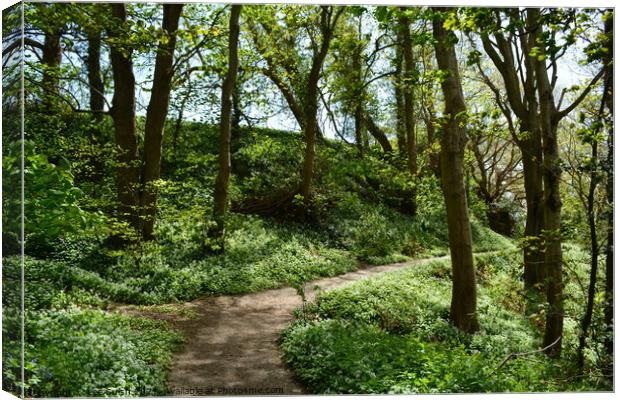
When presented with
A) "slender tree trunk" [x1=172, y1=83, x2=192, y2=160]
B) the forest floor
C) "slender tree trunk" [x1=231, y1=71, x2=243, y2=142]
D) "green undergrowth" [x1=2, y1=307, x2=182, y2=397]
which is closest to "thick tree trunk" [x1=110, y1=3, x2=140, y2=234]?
"slender tree trunk" [x1=172, y1=83, x2=192, y2=160]

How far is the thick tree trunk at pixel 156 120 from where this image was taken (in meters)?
7.62

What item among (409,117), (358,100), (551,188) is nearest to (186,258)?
(358,100)

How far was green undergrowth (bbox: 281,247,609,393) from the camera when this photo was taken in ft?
16.1

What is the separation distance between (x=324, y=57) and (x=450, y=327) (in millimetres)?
5113

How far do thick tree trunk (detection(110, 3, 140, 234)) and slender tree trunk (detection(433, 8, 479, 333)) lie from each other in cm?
452

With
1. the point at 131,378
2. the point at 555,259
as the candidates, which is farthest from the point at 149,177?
the point at 555,259

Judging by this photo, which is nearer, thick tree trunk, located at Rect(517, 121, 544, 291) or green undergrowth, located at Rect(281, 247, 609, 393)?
green undergrowth, located at Rect(281, 247, 609, 393)

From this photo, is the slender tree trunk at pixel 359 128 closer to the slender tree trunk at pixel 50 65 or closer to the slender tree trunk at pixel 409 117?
the slender tree trunk at pixel 409 117

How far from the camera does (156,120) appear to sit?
8.35m

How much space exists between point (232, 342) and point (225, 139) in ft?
14.9

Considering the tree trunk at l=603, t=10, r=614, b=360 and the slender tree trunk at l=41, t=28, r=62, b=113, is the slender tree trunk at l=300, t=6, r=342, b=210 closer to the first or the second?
the slender tree trunk at l=41, t=28, r=62, b=113

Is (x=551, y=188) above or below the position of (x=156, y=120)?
below

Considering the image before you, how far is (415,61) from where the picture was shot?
9414mm

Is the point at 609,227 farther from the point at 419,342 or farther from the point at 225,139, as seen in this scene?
the point at 225,139
